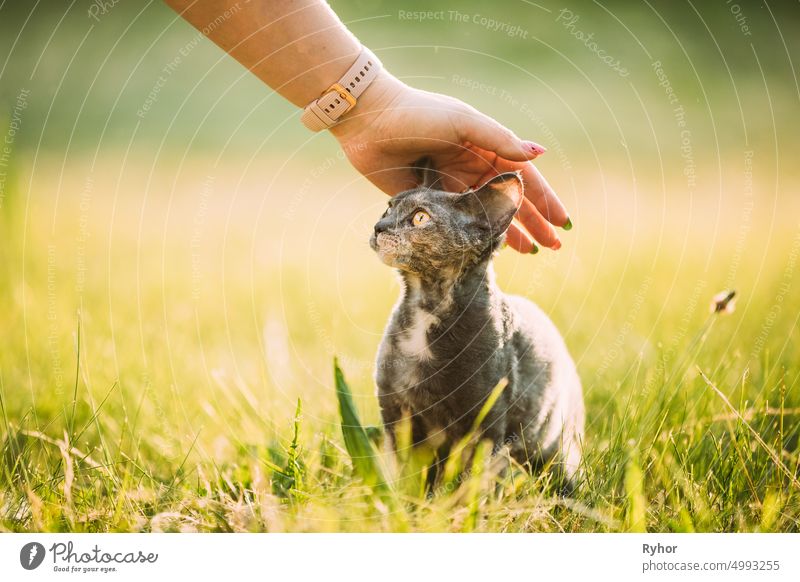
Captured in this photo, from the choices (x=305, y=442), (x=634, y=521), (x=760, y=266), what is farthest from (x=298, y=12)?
(x=760, y=266)

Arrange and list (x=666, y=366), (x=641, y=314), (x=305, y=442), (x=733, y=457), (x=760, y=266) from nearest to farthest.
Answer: (x=733, y=457)
(x=305, y=442)
(x=666, y=366)
(x=641, y=314)
(x=760, y=266)

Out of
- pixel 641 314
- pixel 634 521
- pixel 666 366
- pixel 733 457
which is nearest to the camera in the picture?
pixel 634 521

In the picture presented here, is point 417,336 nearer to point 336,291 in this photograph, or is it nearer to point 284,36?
point 284,36

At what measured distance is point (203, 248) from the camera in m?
4.61

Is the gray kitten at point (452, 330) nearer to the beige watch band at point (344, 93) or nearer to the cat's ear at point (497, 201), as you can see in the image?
the cat's ear at point (497, 201)

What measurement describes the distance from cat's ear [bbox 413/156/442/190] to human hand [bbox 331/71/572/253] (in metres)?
0.02

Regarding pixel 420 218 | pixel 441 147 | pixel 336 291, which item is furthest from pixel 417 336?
pixel 336 291

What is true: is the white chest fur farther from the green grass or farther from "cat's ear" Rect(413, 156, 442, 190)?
"cat's ear" Rect(413, 156, 442, 190)

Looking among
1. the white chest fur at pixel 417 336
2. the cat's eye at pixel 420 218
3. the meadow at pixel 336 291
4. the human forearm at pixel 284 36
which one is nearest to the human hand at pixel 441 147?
the human forearm at pixel 284 36

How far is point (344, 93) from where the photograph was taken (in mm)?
2473

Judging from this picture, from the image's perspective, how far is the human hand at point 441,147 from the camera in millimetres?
2449

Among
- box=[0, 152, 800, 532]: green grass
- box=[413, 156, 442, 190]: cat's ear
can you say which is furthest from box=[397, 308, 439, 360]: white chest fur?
box=[413, 156, 442, 190]: cat's ear
